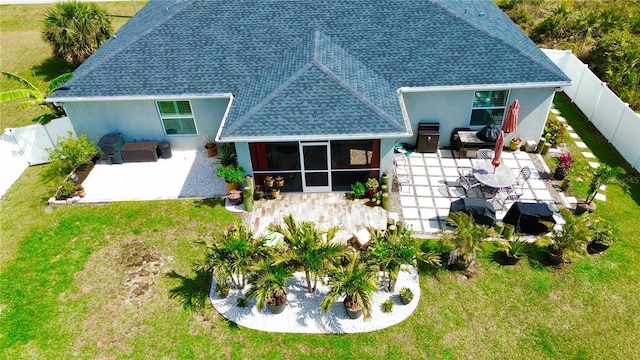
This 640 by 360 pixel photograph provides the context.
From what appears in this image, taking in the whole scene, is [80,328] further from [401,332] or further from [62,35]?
[62,35]

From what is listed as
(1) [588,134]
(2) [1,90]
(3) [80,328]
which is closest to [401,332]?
(3) [80,328]

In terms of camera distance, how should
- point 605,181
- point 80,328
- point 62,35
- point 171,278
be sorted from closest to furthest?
point 80,328
point 171,278
point 605,181
point 62,35

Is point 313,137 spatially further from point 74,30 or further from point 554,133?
point 74,30

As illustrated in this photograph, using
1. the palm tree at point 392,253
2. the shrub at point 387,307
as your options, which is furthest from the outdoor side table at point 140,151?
the shrub at point 387,307

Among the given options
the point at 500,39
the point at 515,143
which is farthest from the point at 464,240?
the point at 500,39

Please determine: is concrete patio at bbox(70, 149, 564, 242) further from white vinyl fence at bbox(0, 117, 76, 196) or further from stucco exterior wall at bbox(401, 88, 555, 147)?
white vinyl fence at bbox(0, 117, 76, 196)

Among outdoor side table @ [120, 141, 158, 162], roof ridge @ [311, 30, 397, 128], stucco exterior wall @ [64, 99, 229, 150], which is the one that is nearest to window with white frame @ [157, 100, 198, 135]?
stucco exterior wall @ [64, 99, 229, 150]
